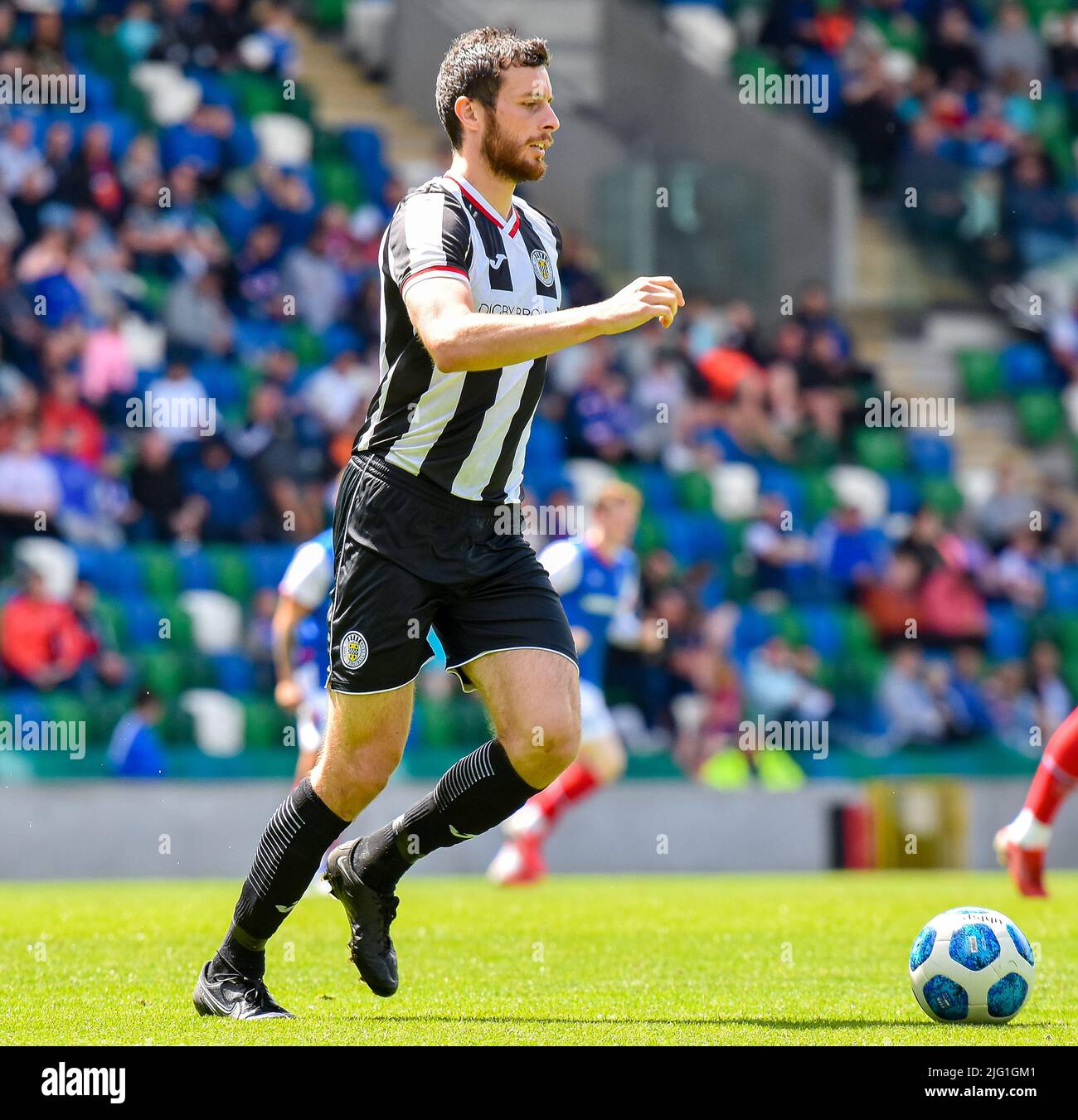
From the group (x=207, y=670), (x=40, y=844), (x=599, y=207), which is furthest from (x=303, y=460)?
(x=599, y=207)

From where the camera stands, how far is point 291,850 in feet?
18.4

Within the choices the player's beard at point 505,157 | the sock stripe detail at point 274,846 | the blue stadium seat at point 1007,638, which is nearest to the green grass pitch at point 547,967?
the sock stripe detail at point 274,846

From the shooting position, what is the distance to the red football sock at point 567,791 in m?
12.1

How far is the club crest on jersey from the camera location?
5.69m

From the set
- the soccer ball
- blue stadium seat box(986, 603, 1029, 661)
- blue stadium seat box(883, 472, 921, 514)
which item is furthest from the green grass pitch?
blue stadium seat box(883, 472, 921, 514)

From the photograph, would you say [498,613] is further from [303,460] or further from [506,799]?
[303,460]

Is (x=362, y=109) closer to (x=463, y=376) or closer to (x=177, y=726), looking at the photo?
(x=177, y=726)

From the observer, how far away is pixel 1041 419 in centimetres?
1922

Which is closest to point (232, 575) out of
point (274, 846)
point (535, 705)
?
point (274, 846)

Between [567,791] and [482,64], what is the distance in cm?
712

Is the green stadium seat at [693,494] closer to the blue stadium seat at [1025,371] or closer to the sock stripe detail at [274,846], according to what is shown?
the blue stadium seat at [1025,371]

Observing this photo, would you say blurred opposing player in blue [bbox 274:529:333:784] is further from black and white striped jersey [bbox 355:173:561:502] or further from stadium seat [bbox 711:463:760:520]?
stadium seat [bbox 711:463:760:520]

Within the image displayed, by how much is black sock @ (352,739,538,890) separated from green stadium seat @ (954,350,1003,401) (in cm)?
1477

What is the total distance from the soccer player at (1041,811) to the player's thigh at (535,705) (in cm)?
314
